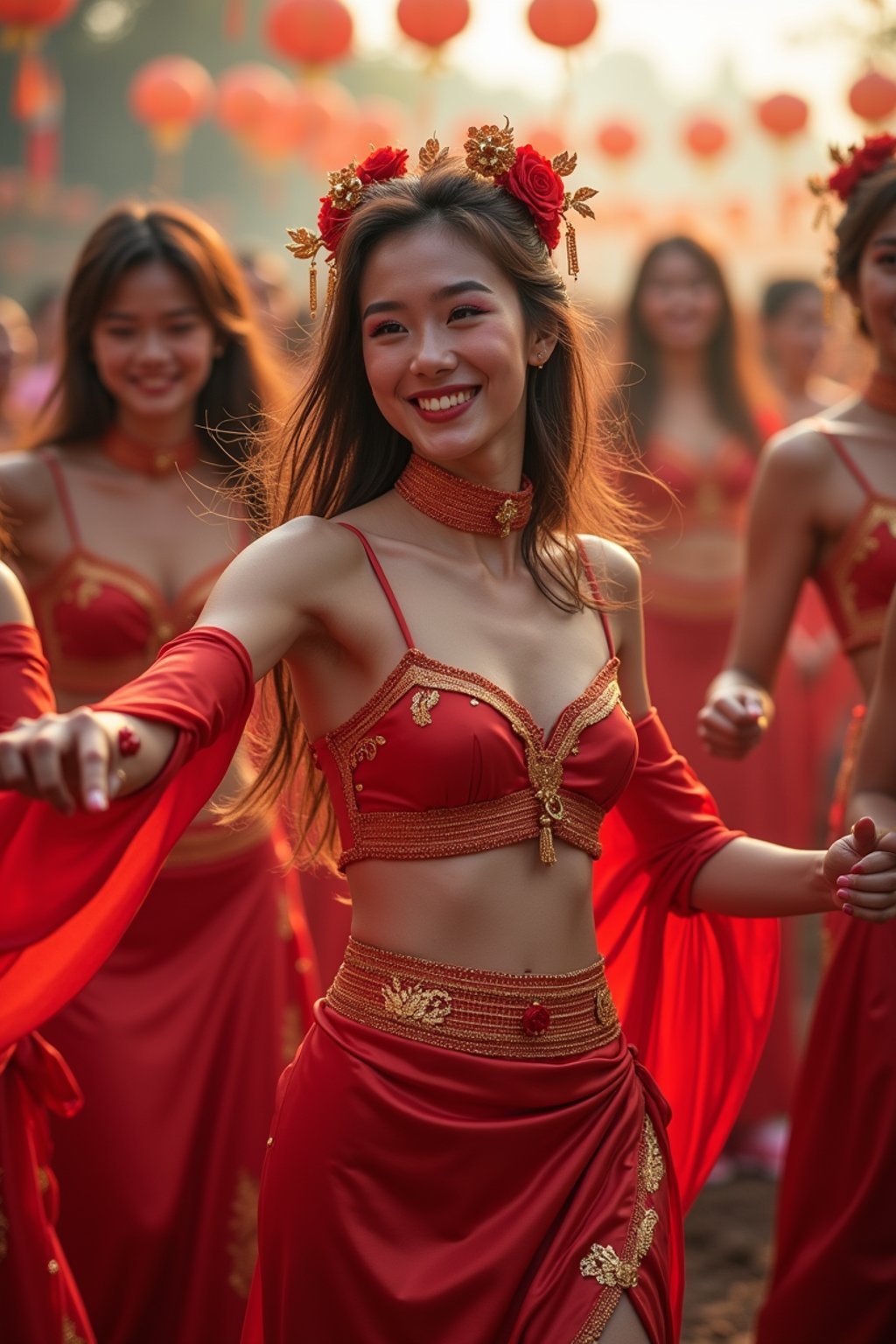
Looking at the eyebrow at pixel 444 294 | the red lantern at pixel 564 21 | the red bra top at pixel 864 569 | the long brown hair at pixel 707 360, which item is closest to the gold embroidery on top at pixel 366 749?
the eyebrow at pixel 444 294

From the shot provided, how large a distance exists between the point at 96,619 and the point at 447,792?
67.6 inches

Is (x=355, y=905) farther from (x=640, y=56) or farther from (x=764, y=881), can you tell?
(x=640, y=56)

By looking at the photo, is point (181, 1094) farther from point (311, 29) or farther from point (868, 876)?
point (311, 29)

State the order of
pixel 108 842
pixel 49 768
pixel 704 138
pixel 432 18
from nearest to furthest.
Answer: pixel 49 768 → pixel 108 842 → pixel 432 18 → pixel 704 138

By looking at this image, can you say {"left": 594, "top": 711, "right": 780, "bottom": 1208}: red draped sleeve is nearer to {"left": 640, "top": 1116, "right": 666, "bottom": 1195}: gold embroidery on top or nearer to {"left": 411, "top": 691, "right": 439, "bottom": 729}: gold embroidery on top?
{"left": 640, "top": 1116, "right": 666, "bottom": 1195}: gold embroidery on top

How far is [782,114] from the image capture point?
953cm

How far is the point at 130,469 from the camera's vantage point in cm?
434

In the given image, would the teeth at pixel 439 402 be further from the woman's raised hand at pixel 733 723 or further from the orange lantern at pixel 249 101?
the orange lantern at pixel 249 101

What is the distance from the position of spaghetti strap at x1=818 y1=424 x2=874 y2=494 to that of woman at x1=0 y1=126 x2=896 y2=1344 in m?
1.13

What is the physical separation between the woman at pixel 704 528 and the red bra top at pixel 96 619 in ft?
7.33

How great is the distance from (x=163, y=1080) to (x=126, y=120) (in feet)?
74.4

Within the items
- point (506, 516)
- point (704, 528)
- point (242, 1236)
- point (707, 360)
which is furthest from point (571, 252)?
point (707, 360)

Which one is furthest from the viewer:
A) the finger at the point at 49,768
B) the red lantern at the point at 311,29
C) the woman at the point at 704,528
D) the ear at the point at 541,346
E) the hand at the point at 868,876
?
the red lantern at the point at 311,29

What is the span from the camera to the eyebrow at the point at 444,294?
2.71 meters
